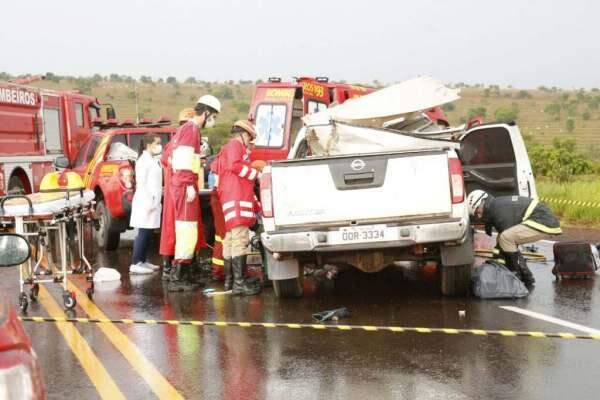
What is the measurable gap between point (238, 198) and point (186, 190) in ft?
2.79

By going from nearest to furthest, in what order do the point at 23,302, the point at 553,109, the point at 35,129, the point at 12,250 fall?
1. the point at 12,250
2. the point at 23,302
3. the point at 35,129
4. the point at 553,109

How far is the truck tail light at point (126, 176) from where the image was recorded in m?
13.2

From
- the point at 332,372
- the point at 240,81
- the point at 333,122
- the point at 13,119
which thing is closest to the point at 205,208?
the point at 333,122

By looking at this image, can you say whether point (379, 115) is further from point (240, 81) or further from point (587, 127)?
point (240, 81)

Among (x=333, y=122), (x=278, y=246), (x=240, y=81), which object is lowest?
(x=278, y=246)

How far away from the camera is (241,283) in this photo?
9.95m

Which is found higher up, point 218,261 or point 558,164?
point 558,164

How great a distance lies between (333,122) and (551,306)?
9.94 feet

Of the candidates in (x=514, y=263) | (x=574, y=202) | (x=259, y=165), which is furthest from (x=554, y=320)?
(x=574, y=202)

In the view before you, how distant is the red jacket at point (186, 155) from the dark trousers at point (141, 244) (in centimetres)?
173

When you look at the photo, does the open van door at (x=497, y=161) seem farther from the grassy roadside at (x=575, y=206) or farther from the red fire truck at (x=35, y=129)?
the red fire truck at (x=35, y=129)

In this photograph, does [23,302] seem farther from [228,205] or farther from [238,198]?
[238,198]

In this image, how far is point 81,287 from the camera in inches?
432

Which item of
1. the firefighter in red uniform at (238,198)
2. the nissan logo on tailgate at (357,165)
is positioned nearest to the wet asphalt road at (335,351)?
the firefighter in red uniform at (238,198)
